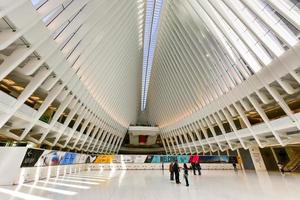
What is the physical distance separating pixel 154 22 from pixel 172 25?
3741 millimetres

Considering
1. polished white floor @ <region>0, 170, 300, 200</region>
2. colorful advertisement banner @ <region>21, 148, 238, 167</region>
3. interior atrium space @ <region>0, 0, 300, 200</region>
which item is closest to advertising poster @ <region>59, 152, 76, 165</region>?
colorful advertisement banner @ <region>21, 148, 238, 167</region>

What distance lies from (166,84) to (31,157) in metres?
21.4

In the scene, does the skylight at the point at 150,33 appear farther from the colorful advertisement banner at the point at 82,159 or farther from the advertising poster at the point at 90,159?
the advertising poster at the point at 90,159

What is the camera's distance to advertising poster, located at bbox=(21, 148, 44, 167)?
10918 millimetres

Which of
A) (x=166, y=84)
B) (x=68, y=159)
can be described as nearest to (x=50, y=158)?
(x=68, y=159)

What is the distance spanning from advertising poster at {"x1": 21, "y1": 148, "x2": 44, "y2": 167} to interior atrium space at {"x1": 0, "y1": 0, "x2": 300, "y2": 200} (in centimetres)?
8

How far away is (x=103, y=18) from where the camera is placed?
1292 centimetres

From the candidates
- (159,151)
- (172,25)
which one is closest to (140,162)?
(172,25)

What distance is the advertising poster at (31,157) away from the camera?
35.8 feet

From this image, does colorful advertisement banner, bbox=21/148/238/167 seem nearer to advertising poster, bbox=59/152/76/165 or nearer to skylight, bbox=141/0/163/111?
advertising poster, bbox=59/152/76/165

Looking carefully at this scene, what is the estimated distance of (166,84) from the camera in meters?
29.8

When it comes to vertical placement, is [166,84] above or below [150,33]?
below

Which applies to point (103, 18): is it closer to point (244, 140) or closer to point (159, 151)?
point (244, 140)

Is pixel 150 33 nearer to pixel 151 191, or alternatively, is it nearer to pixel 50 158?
pixel 50 158
